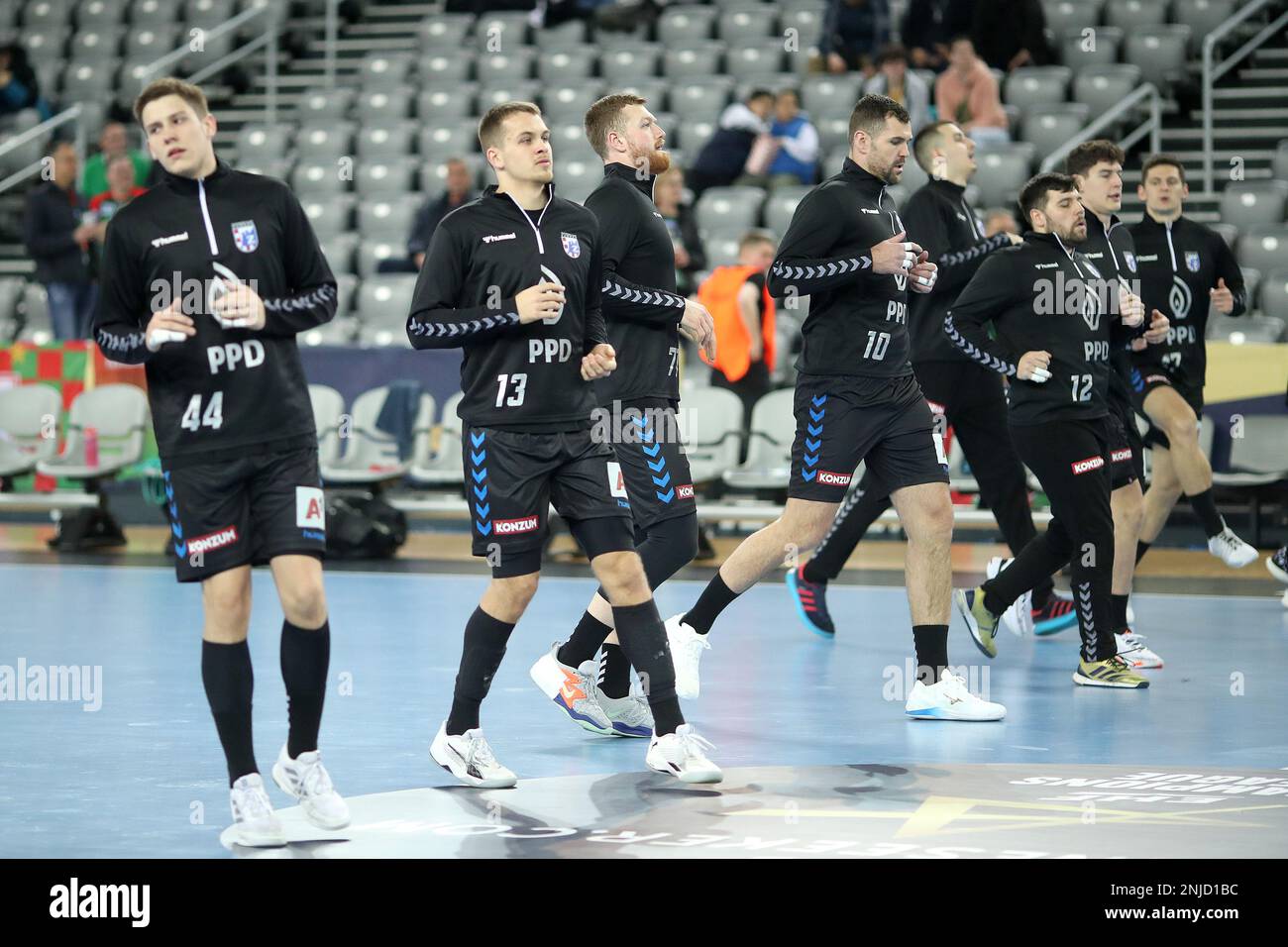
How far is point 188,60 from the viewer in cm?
1998

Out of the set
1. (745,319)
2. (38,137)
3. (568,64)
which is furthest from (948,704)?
(38,137)

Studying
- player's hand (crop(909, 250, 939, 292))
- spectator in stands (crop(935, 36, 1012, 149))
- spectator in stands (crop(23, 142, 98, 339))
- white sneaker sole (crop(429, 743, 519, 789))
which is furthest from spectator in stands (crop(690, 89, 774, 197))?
white sneaker sole (crop(429, 743, 519, 789))

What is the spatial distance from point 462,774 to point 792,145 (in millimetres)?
10256

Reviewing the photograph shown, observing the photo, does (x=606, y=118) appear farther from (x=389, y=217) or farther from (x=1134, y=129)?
(x=1134, y=129)

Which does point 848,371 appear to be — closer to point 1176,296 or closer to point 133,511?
point 1176,296

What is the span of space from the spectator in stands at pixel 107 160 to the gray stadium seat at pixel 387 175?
6.30 ft

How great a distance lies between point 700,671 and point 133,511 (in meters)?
8.88

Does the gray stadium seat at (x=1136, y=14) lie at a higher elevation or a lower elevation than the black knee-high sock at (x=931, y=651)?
higher

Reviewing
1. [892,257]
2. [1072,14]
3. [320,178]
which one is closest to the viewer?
[892,257]

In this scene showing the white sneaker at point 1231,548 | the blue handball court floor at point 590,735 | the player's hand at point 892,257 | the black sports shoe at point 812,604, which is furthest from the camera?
the white sneaker at point 1231,548

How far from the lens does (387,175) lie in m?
17.0

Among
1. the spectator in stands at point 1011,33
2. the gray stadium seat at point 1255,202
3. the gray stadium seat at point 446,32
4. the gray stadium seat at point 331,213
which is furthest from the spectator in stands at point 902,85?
the gray stadium seat at point 446,32

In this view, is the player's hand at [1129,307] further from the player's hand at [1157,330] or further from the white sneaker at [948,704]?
the white sneaker at [948,704]

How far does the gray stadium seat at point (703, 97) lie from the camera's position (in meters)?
16.4
